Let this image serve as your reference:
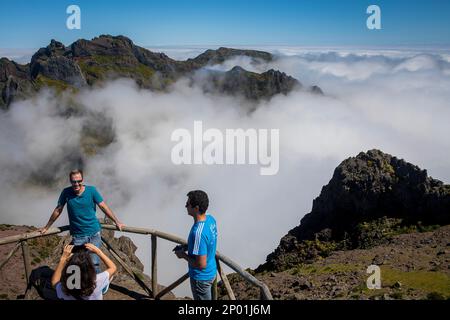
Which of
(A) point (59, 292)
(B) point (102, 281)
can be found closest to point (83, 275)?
(B) point (102, 281)

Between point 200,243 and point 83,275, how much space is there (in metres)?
2.52

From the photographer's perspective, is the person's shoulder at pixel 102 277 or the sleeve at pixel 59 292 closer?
the sleeve at pixel 59 292

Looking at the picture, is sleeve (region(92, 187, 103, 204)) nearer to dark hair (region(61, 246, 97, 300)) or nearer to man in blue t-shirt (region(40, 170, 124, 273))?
man in blue t-shirt (region(40, 170, 124, 273))

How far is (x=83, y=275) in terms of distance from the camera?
764 cm

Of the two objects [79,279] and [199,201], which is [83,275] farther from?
[199,201]

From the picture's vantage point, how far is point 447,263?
2077 centimetres

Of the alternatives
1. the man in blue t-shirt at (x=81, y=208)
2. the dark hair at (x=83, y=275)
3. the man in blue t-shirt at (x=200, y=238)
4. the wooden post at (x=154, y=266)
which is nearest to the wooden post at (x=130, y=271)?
the wooden post at (x=154, y=266)

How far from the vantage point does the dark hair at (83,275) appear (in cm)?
759

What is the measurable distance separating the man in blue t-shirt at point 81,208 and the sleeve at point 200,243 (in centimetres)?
366

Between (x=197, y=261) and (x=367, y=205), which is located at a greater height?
(x=197, y=261)

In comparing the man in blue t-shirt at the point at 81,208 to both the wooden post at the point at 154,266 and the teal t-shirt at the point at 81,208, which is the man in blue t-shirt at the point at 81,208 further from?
the wooden post at the point at 154,266

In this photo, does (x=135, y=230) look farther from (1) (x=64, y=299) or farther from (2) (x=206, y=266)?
(1) (x=64, y=299)
